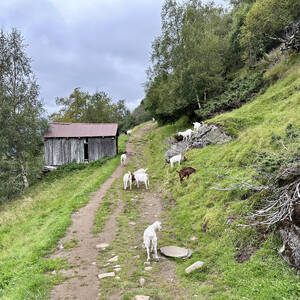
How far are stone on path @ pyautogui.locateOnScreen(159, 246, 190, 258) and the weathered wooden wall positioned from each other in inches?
884

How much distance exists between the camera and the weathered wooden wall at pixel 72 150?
29.8 metres

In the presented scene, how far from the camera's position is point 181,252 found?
7773 millimetres

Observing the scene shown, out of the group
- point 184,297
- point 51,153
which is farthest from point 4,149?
point 184,297

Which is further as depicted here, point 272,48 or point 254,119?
point 272,48

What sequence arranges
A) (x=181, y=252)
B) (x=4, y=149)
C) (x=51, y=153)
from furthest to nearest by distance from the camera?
(x=51, y=153), (x=4, y=149), (x=181, y=252)

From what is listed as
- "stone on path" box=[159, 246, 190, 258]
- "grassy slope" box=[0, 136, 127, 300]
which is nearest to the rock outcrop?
"grassy slope" box=[0, 136, 127, 300]

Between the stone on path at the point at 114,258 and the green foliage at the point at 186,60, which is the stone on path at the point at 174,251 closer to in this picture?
the stone on path at the point at 114,258

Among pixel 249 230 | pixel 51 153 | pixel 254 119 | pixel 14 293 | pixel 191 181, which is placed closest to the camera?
pixel 14 293

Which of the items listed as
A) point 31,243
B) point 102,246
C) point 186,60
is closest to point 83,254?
point 102,246

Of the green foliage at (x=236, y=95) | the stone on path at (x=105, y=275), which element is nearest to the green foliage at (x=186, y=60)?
the green foliage at (x=236, y=95)

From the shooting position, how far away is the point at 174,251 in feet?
25.9

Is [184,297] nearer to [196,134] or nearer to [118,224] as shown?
[118,224]

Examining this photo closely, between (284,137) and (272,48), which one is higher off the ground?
(272,48)

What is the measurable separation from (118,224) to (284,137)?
8.69m
